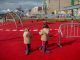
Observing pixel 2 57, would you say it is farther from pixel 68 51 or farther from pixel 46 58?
pixel 68 51

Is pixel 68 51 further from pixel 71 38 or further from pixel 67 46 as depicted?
pixel 71 38

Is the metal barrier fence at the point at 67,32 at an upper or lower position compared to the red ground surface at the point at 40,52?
upper

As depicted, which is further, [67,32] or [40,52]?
[67,32]

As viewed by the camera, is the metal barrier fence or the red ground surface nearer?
the red ground surface

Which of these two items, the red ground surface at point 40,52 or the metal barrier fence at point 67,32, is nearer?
the red ground surface at point 40,52

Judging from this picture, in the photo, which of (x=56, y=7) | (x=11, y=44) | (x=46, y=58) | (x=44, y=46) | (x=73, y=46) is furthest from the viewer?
(x=56, y=7)

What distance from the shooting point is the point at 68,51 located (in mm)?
15078

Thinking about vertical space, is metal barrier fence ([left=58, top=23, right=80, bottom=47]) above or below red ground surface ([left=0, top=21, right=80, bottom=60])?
above

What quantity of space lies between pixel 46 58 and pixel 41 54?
73 centimetres

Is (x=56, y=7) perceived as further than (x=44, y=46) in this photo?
Yes

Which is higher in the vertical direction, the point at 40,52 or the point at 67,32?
the point at 67,32

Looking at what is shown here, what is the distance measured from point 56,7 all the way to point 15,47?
8817 cm

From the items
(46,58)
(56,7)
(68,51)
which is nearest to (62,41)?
(68,51)

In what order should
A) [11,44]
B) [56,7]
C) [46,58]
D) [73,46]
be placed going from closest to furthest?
[46,58] < [73,46] < [11,44] < [56,7]
